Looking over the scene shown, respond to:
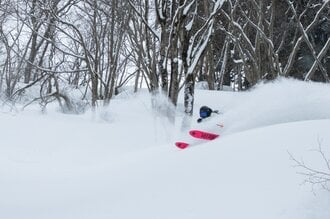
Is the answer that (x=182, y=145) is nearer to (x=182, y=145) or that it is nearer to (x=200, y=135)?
(x=182, y=145)

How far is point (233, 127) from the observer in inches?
196

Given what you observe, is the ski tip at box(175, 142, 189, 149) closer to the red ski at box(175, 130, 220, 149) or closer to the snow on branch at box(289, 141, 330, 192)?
the red ski at box(175, 130, 220, 149)

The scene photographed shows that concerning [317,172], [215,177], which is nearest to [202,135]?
[215,177]

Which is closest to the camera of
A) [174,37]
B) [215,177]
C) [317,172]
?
[317,172]

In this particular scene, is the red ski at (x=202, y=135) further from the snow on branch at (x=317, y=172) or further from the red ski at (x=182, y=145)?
the snow on branch at (x=317, y=172)

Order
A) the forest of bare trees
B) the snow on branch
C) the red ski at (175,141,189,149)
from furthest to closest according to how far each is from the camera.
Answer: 1. the forest of bare trees
2. the red ski at (175,141,189,149)
3. the snow on branch

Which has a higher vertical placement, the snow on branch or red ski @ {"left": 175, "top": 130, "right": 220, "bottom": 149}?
the snow on branch

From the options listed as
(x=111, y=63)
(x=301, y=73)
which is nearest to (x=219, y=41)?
(x=301, y=73)

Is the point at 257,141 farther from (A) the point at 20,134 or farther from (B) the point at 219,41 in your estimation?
(B) the point at 219,41

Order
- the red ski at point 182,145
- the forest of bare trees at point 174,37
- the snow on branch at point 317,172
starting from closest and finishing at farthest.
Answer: the snow on branch at point 317,172, the red ski at point 182,145, the forest of bare trees at point 174,37

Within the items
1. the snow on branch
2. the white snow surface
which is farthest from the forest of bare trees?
the snow on branch

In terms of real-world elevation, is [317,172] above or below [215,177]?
above

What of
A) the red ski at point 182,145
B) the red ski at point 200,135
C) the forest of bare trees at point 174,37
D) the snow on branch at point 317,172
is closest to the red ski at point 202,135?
the red ski at point 200,135

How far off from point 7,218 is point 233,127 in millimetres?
2292
